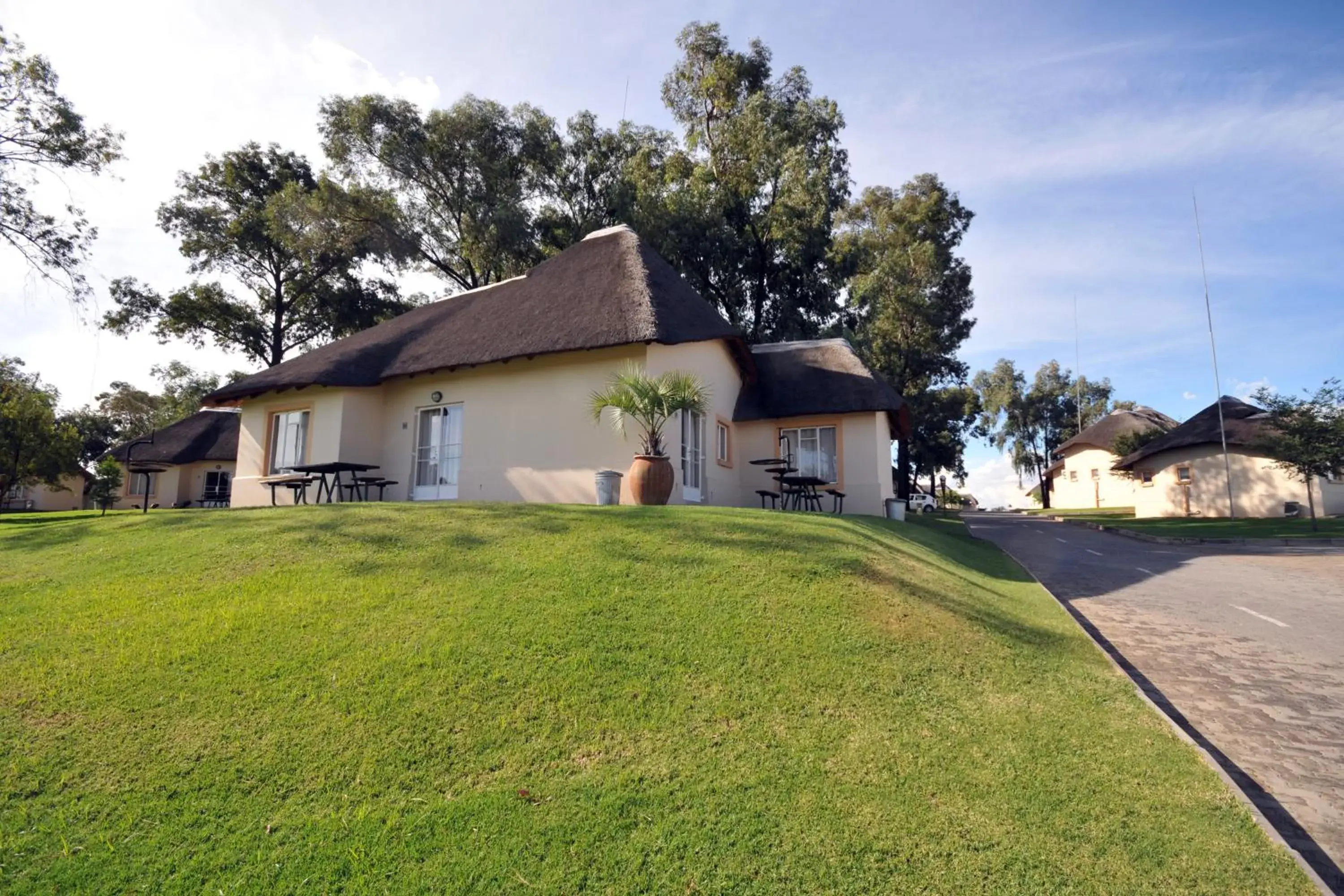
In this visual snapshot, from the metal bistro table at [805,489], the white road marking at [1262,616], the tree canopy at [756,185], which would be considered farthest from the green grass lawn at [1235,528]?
the tree canopy at [756,185]

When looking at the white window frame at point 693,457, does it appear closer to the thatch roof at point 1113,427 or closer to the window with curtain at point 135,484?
the window with curtain at point 135,484

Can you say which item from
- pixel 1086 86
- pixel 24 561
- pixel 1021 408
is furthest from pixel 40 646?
pixel 1021 408

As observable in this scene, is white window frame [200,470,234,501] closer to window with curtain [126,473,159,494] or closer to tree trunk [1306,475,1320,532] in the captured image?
window with curtain [126,473,159,494]

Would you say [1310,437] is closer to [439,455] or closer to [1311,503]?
[1311,503]

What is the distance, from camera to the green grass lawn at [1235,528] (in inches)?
739

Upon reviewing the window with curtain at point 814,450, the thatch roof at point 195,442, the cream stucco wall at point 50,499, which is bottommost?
the cream stucco wall at point 50,499

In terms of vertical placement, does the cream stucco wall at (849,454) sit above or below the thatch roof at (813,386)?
below

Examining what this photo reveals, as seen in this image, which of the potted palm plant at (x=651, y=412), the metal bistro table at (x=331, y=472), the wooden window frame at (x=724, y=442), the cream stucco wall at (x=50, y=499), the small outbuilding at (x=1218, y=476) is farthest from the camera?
the cream stucco wall at (x=50, y=499)

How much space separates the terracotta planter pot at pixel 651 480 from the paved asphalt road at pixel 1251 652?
6016 mm

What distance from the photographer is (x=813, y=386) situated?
55.3 feet

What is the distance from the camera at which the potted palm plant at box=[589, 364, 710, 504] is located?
10.9 meters

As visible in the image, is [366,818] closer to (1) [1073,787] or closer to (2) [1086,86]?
(1) [1073,787]

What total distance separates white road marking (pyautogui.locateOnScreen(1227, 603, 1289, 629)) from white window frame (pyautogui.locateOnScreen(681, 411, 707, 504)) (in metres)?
8.50

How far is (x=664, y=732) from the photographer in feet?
12.8
